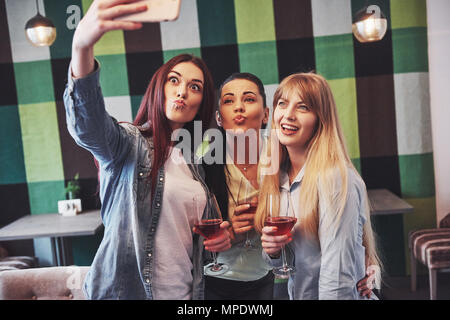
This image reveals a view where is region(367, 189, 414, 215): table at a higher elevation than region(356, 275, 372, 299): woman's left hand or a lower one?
higher

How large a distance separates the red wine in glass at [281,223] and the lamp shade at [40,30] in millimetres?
1014

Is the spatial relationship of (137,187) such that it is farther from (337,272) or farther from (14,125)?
(14,125)

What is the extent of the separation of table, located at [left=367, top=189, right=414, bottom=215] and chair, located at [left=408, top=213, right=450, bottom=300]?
3.9 inches

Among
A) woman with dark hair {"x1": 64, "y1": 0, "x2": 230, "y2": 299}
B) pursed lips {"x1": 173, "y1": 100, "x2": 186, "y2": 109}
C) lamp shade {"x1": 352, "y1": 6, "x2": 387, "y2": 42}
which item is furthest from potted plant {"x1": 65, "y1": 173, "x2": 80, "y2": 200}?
lamp shade {"x1": 352, "y1": 6, "x2": 387, "y2": 42}

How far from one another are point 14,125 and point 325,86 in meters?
1.21

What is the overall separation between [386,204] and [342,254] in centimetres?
39

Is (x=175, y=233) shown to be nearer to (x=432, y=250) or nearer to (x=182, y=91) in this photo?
(x=182, y=91)

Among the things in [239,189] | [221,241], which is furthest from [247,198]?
[221,241]

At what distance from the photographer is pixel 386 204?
1.22 meters

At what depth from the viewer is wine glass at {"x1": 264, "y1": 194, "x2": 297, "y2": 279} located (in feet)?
2.99

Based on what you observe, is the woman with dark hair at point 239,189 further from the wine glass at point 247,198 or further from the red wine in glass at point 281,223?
the red wine in glass at point 281,223

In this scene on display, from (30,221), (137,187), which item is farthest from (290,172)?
(30,221)

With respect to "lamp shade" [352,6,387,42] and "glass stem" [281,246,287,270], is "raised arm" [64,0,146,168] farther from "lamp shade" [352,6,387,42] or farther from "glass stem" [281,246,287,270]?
"lamp shade" [352,6,387,42]
